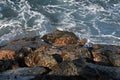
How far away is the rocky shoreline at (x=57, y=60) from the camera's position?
6.89m

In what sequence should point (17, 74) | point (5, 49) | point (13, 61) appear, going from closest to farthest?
1. point (17, 74)
2. point (13, 61)
3. point (5, 49)

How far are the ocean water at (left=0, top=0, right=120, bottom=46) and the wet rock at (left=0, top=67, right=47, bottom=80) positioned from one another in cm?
548

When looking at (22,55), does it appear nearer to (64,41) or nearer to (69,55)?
(69,55)

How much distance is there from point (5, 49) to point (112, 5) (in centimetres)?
949

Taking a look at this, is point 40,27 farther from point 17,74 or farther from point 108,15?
point 17,74

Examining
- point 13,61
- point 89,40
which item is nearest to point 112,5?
point 89,40

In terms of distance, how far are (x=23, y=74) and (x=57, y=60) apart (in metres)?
2.11

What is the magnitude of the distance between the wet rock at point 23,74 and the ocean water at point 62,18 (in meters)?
5.48

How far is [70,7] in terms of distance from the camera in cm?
1750

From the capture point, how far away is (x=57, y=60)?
9203 mm

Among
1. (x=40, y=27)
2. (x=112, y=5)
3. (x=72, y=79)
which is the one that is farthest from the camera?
(x=112, y=5)

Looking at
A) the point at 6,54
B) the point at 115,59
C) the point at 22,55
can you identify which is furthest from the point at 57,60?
the point at 6,54

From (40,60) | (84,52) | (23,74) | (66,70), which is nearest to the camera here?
(66,70)

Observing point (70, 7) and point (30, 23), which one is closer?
point (30, 23)
